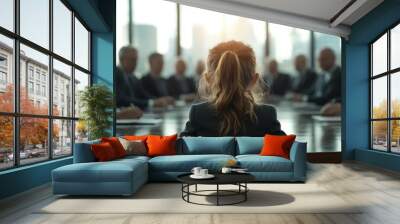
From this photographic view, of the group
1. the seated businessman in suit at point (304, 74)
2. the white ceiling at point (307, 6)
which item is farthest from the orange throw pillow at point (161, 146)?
the seated businessman in suit at point (304, 74)

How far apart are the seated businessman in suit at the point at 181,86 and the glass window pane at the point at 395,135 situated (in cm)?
441

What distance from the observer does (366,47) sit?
393 inches

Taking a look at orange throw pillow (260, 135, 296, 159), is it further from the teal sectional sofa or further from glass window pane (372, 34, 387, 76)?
glass window pane (372, 34, 387, 76)

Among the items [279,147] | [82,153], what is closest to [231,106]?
[279,147]

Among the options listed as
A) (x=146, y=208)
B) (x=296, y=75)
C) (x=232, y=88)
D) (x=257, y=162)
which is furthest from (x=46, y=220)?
(x=296, y=75)

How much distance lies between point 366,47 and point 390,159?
3094mm

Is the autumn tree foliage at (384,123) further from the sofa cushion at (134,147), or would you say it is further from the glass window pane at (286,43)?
the sofa cushion at (134,147)

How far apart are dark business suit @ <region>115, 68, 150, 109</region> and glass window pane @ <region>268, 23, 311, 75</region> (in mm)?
3270

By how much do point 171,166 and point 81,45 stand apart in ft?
12.8

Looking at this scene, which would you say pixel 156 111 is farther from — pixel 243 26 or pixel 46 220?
pixel 46 220

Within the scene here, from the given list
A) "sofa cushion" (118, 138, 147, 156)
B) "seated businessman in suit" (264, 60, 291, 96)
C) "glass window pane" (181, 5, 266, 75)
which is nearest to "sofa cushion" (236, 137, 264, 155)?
"sofa cushion" (118, 138, 147, 156)

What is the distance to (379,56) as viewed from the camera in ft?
31.0

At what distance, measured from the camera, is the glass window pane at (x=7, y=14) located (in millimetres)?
5105

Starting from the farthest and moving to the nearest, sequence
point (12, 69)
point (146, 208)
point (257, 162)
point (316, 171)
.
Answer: point (316, 171) → point (257, 162) → point (12, 69) → point (146, 208)
